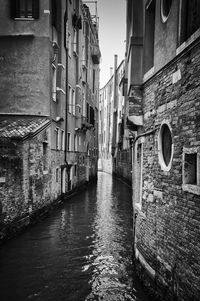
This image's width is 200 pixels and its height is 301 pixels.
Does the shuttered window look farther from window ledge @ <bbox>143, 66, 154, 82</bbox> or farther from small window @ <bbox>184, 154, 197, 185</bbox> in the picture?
window ledge @ <bbox>143, 66, 154, 82</bbox>

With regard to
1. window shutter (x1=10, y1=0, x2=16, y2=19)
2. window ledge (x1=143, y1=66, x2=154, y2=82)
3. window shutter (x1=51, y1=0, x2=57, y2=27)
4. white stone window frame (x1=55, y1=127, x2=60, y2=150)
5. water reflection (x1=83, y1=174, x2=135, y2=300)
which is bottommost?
water reflection (x1=83, y1=174, x2=135, y2=300)

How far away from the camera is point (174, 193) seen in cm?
511

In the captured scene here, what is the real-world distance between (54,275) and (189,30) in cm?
604

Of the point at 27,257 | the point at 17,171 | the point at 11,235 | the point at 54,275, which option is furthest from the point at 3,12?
the point at 54,275

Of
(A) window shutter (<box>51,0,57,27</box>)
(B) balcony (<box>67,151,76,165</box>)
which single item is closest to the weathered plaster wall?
(A) window shutter (<box>51,0,57,27</box>)

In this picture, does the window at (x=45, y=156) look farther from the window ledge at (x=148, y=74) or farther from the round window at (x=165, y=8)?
the round window at (x=165, y=8)

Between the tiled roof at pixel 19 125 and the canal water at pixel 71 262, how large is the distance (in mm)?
3562

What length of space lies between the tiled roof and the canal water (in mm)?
3562

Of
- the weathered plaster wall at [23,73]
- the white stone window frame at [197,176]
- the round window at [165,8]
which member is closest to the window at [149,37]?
the round window at [165,8]

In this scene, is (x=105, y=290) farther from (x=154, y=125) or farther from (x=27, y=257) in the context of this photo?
(x=154, y=125)

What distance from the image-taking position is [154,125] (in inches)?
245

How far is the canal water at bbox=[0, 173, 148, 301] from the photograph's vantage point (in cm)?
645

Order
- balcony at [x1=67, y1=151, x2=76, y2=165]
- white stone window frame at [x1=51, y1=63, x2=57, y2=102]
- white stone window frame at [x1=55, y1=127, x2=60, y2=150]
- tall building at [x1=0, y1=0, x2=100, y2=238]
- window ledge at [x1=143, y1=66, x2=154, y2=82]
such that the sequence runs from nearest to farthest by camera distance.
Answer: window ledge at [x1=143, y1=66, x2=154, y2=82] → tall building at [x1=0, y1=0, x2=100, y2=238] → white stone window frame at [x1=51, y1=63, x2=57, y2=102] → white stone window frame at [x1=55, y1=127, x2=60, y2=150] → balcony at [x1=67, y1=151, x2=76, y2=165]

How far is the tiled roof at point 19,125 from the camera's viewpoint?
11406 millimetres
